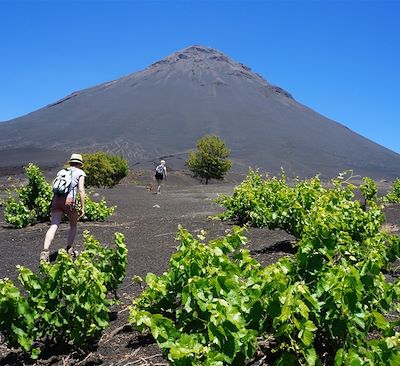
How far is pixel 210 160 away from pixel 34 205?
23.8 meters

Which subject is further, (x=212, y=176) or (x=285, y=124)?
(x=285, y=124)

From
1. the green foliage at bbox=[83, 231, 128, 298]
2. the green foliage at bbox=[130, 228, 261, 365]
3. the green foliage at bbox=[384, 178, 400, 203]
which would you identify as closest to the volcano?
the green foliage at bbox=[384, 178, 400, 203]

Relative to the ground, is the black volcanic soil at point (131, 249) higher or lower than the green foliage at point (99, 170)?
lower

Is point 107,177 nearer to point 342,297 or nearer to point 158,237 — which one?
point 158,237

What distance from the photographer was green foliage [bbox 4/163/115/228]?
9.25 m

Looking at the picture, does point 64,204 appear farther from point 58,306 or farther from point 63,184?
point 58,306

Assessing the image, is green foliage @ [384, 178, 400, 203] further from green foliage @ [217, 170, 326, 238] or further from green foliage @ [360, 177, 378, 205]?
green foliage @ [360, 177, 378, 205]

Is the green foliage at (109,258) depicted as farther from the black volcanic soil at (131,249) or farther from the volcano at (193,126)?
the volcano at (193,126)

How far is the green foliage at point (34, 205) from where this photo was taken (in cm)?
925

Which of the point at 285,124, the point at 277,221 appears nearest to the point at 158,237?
the point at 277,221

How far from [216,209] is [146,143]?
70.1 meters

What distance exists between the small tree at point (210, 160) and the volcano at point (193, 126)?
24.9m

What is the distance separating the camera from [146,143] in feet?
267

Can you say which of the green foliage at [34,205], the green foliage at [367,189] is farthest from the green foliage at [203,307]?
the green foliage at [34,205]
